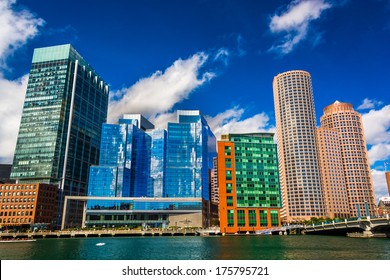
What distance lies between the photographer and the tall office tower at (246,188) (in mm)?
186250

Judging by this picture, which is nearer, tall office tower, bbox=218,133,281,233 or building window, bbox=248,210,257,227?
tall office tower, bbox=218,133,281,233

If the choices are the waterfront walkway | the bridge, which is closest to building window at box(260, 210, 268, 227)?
the waterfront walkway

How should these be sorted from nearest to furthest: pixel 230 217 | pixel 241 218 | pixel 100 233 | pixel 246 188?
1. pixel 100 233
2. pixel 230 217
3. pixel 241 218
4. pixel 246 188

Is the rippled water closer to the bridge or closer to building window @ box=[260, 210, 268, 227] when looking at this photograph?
the bridge

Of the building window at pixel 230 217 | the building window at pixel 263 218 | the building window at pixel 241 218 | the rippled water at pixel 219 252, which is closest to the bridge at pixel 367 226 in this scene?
the rippled water at pixel 219 252

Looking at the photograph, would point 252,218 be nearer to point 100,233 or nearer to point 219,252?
point 100,233

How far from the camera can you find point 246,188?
192 m

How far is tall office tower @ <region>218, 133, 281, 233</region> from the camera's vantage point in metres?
186

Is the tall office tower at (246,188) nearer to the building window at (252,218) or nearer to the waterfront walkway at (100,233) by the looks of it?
the building window at (252,218)

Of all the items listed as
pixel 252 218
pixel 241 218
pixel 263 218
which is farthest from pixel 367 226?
pixel 241 218
